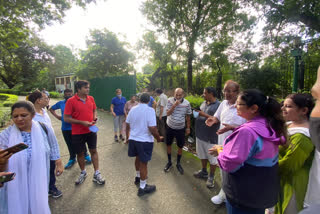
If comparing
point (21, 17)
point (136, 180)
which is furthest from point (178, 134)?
point (21, 17)

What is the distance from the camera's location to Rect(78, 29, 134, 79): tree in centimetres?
1327

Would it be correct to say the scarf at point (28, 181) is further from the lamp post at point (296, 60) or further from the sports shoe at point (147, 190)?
the lamp post at point (296, 60)

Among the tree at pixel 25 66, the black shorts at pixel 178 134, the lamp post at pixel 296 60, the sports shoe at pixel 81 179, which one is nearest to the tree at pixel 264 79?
the lamp post at pixel 296 60

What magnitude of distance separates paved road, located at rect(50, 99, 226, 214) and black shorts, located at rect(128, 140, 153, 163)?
2.22ft

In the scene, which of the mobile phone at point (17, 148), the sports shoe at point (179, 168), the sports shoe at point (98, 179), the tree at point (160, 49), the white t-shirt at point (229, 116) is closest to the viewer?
the mobile phone at point (17, 148)

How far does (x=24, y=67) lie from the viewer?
31016 mm

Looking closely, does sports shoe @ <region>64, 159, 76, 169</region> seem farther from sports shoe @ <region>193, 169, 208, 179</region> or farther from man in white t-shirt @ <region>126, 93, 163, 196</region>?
sports shoe @ <region>193, 169, 208, 179</region>

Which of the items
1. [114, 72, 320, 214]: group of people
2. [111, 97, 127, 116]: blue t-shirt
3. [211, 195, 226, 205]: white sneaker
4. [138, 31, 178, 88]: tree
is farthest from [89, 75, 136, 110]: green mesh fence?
[114, 72, 320, 214]: group of people

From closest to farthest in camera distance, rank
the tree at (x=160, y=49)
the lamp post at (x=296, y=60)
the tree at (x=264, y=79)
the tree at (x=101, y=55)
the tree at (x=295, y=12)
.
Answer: the lamp post at (x=296, y=60) < the tree at (x=295, y=12) < the tree at (x=264, y=79) < the tree at (x=160, y=49) < the tree at (x=101, y=55)

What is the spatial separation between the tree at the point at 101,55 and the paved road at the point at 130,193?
10.8 m

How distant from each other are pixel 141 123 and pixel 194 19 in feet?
35.3

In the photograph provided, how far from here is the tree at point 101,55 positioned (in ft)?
43.5

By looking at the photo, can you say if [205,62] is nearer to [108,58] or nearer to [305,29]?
[305,29]

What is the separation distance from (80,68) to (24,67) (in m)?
26.2
